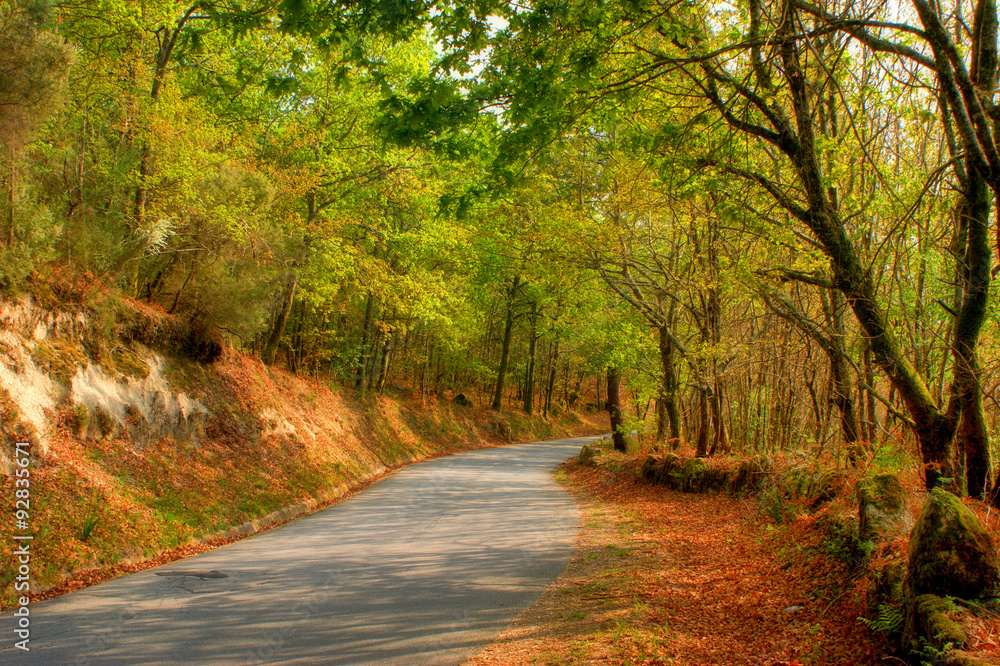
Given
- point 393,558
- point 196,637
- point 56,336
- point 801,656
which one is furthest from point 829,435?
point 56,336

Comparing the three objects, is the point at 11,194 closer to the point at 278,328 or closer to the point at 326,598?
the point at 326,598

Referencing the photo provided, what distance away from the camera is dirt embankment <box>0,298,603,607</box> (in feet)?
22.6

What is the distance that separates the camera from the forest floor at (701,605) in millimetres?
4609

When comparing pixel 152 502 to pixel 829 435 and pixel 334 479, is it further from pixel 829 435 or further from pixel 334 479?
pixel 829 435

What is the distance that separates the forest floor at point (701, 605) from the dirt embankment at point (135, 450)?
203 inches

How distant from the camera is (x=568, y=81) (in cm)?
562

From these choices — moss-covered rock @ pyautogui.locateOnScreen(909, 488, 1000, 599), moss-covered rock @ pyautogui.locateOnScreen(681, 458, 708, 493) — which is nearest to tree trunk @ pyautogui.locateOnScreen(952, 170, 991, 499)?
moss-covered rock @ pyautogui.locateOnScreen(909, 488, 1000, 599)

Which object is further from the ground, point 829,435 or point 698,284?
point 698,284

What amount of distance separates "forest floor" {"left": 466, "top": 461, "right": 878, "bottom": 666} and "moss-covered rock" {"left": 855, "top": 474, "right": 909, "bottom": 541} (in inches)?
18.3

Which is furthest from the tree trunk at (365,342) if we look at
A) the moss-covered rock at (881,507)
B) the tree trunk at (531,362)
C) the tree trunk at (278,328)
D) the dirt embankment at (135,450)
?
the moss-covered rock at (881,507)

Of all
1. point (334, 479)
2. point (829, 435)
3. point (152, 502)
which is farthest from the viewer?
point (334, 479)

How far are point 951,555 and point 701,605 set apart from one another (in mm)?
2379

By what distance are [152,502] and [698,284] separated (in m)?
10.2

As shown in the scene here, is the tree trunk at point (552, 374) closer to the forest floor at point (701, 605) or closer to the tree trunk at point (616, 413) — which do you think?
the tree trunk at point (616, 413)
